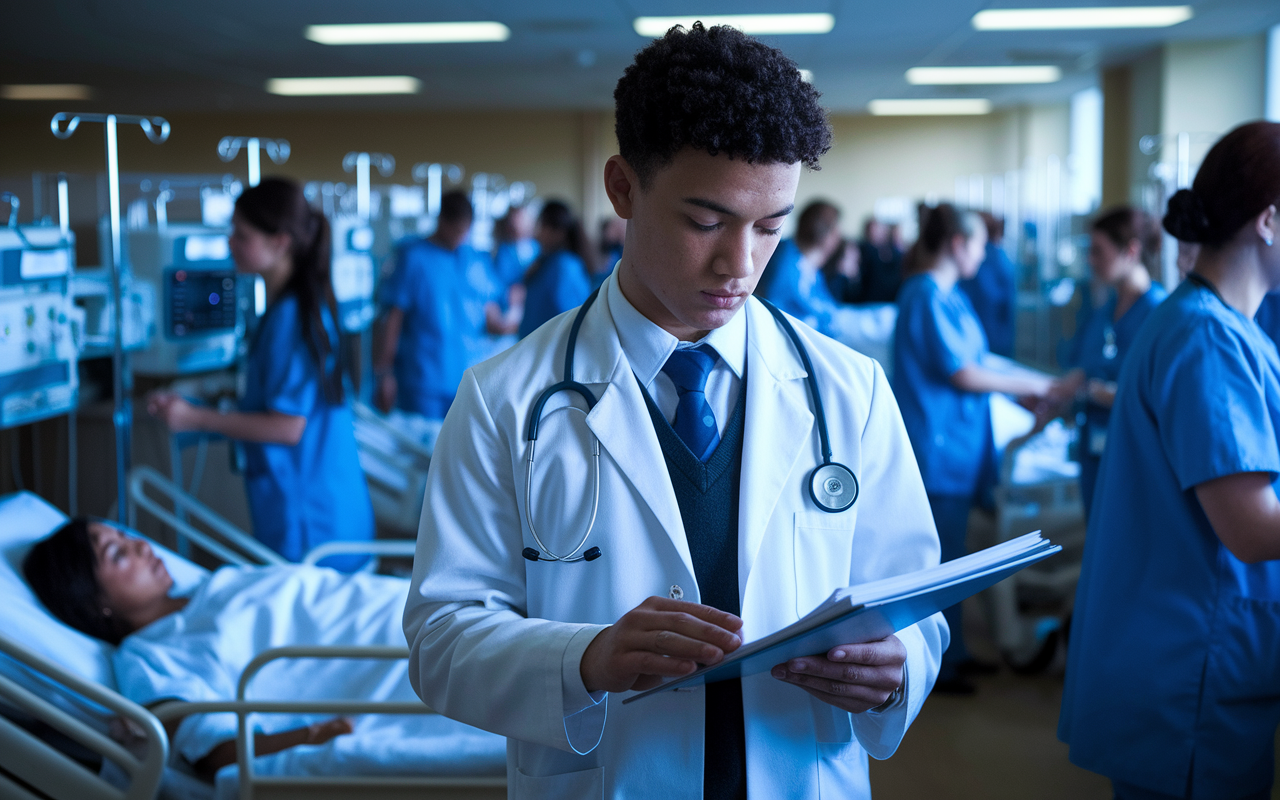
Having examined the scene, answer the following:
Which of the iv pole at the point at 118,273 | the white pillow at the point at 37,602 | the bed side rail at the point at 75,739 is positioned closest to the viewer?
the bed side rail at the point at 75,739

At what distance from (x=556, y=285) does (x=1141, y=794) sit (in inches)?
144

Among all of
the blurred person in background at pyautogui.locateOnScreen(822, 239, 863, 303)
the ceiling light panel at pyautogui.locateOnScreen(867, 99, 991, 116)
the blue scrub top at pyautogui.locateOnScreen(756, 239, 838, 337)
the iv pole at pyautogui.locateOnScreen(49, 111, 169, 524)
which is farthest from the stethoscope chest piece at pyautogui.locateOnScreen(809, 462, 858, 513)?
the ceiling light panel at pyautogui.locateOnScreen(867, 99, 991, 116)

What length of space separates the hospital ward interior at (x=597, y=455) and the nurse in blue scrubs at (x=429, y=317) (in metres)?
0.02

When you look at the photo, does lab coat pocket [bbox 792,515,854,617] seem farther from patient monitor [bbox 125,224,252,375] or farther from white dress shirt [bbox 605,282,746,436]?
patient monitor [bbox 125,224,252,375]

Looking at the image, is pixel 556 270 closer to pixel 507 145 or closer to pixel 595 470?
pixel 595 470

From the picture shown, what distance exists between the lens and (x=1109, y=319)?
3043 millimetres

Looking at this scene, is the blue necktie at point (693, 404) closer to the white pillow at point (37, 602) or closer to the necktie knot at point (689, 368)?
the necktie knot at point (689, 368)

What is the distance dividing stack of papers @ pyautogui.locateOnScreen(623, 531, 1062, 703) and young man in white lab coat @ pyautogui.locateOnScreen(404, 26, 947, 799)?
4 cm

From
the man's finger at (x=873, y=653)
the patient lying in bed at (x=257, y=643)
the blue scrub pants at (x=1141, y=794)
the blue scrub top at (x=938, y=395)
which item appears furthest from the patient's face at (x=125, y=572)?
the blue scrub top at (x=938, y=395)

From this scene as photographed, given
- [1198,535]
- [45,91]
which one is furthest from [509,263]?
[1198,535]

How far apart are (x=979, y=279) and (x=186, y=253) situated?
487 centimetres

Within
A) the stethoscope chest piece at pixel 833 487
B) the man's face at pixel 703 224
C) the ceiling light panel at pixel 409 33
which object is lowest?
the stethoscope chest piece at pixel 833 487

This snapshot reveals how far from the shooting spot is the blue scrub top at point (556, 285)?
15.4ft

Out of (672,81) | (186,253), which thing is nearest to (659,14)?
(186,253)
